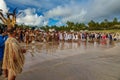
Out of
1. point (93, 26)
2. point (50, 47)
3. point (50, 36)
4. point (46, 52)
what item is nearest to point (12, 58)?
point (46, 52)

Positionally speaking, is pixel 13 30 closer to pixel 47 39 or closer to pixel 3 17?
pixel 3 17

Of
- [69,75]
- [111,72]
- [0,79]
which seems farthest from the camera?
[111,72]

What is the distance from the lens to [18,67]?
251 inches

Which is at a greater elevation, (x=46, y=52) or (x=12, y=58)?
(x=12, y=58)

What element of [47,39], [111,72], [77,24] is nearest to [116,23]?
[77,24]

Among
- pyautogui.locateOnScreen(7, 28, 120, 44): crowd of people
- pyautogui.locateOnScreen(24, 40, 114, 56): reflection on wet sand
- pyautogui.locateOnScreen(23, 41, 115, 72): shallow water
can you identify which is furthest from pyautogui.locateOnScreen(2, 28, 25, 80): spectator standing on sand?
pyautogui.locateOnScreen(7, 28, 120, 44): crowd of people

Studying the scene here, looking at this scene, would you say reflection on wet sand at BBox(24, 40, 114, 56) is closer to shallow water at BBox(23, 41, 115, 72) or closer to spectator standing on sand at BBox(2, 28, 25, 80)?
shallow water at BBox(23, 41, 115, 72)

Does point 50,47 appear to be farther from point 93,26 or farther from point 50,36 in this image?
point 93,26

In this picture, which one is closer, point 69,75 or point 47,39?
point 69,75

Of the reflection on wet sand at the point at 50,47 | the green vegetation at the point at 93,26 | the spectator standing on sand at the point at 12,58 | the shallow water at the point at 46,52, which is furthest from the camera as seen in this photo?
the green vegetation at the point at 93,26

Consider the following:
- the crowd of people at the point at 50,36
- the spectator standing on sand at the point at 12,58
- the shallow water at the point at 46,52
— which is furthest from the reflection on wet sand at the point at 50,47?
the spectator standing on sand at the point at 12,58

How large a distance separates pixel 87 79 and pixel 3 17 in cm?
2159

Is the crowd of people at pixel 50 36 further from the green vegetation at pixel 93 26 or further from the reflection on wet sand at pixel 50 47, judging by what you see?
the green vegetation at pixel 93 26

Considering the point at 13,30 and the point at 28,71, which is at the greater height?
the point at 13,30
